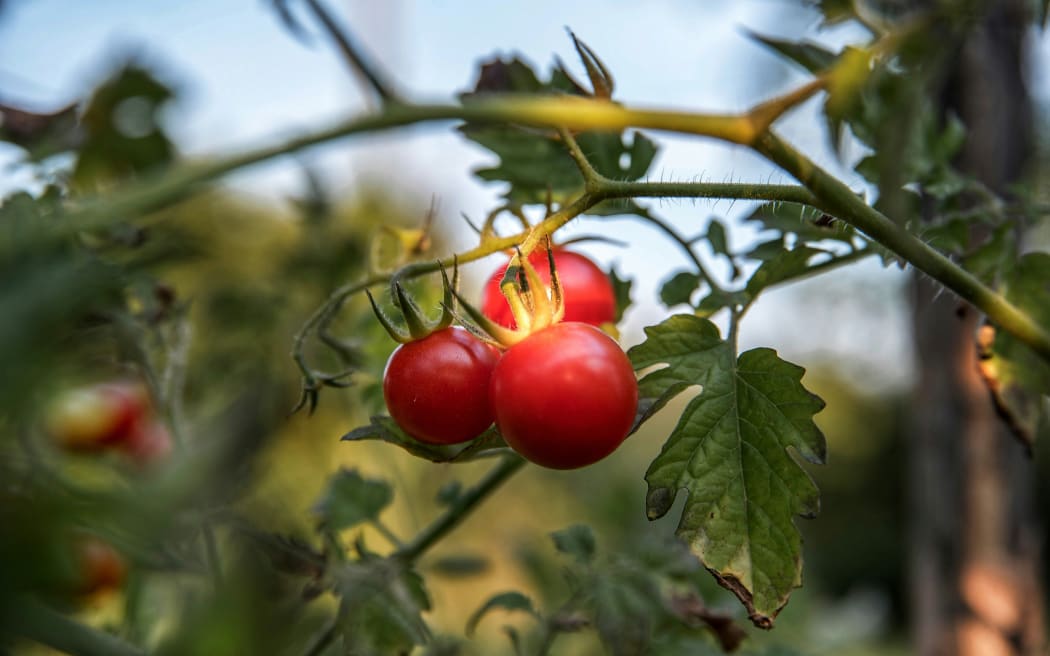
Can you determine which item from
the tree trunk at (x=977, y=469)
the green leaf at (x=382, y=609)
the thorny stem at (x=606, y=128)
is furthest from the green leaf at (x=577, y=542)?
the tree trunk at (x=977, y=469)

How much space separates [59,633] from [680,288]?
1.60 ft

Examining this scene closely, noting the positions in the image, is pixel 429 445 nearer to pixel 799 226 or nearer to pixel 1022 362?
pixel 799 226

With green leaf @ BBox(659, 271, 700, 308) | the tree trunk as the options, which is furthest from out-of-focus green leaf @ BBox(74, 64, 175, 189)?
the tree trunk

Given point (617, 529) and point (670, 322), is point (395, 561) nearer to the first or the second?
point (670, 322)

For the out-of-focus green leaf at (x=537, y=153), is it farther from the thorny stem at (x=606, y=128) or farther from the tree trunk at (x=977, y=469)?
the tree trunk at (x=977, y=469)

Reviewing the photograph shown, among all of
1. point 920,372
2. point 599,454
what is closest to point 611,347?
point 599,454

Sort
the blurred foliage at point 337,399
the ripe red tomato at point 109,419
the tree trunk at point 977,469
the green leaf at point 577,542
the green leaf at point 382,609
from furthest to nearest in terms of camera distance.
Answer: the tree trunk at point 977,469 → the ripe red tomato at point 109,419 → the green leaf at point 577,542 → the green leaf at point 382,609 → the blurred foliage at point 337,399

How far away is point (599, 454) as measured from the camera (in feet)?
1.58

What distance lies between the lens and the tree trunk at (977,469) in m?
1.28

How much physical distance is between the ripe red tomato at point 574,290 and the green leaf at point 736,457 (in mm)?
68

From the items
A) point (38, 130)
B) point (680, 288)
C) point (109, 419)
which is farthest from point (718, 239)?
point (109, 419)

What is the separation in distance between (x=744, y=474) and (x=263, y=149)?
0.37 m

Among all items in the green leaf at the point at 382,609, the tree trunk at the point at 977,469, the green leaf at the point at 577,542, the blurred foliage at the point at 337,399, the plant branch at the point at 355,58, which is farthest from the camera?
the tree trunk at the point at 977,469

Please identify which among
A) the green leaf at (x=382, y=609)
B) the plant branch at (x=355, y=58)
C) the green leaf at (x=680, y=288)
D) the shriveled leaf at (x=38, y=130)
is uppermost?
the plant branch at (x=355, y=58)
